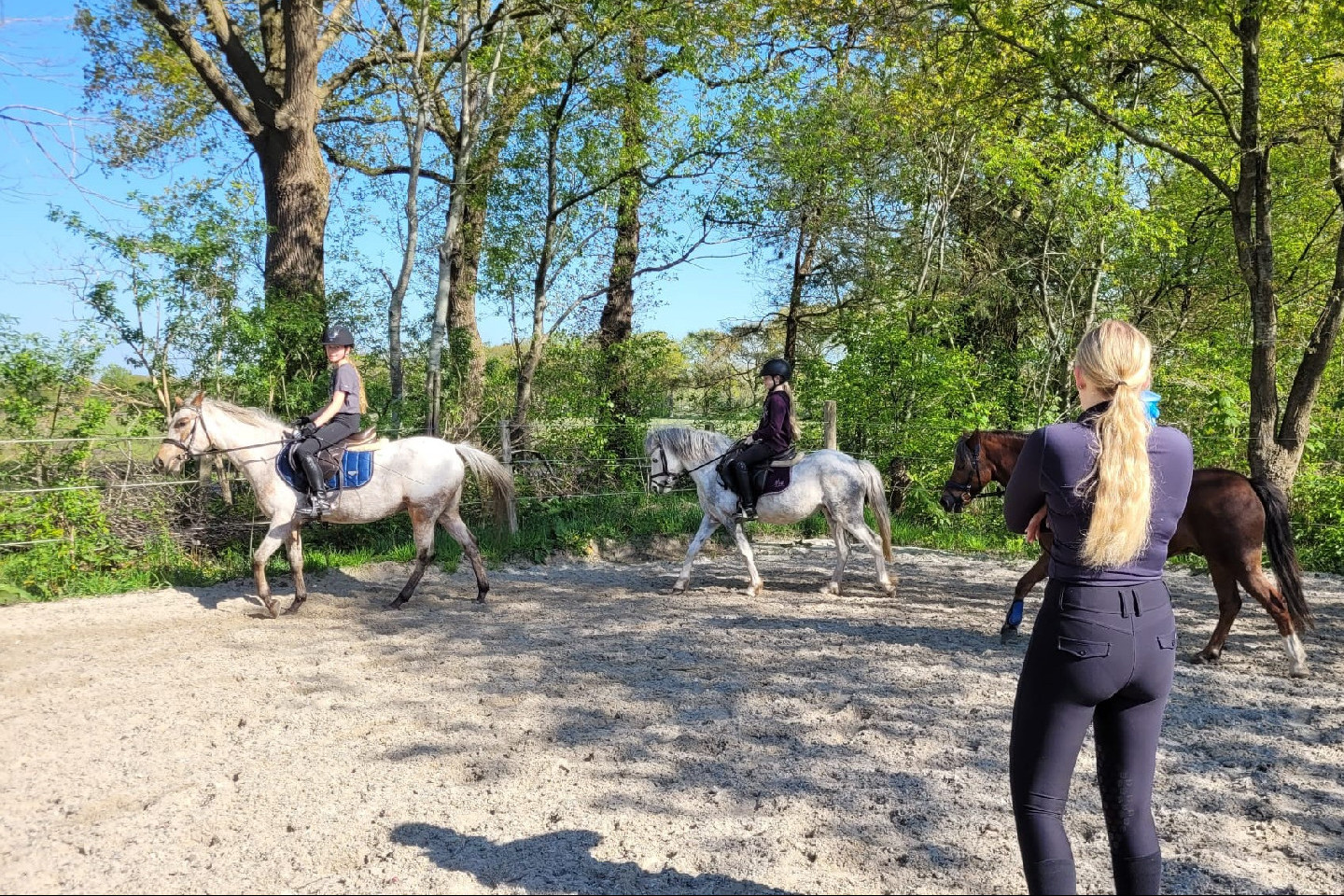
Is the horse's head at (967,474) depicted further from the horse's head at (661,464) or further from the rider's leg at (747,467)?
the horse's head at (661,464)

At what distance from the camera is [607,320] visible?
14.1 meters

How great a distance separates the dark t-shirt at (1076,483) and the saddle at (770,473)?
5881 mm

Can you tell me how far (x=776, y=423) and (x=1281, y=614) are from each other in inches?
169

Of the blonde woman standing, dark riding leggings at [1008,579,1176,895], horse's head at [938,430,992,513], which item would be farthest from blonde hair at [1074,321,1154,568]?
horse's head at [938,430,992,513]

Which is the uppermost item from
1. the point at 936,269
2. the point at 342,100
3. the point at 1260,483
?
the point at 342,100

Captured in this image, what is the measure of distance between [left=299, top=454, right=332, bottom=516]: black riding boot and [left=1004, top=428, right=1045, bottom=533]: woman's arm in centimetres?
625

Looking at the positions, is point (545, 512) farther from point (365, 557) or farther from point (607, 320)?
point (607, 320)

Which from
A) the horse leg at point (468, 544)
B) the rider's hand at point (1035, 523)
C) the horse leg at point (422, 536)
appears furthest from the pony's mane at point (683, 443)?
the rider's hand at point (1035, 523)

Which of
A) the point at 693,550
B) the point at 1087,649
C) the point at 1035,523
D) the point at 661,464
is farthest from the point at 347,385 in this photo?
the point at 1087,649

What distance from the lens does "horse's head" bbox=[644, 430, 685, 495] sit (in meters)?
8.41

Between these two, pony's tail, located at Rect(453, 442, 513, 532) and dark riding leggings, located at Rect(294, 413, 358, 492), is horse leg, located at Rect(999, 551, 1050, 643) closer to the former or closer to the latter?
pony's tail, located at Rect(453, 442, 513, 532)

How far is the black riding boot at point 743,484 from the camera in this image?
26.6ft

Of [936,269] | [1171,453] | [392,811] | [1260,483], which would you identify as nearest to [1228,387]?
[936,269]

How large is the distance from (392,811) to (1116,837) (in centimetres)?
292
